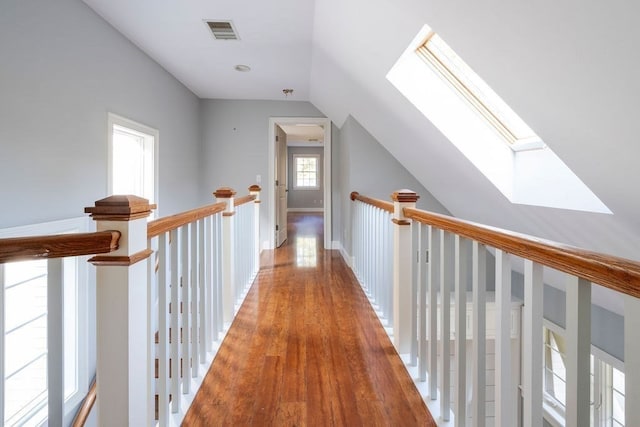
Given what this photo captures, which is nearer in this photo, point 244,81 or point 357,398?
point 357,398

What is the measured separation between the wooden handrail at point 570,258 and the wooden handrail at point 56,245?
1.02m

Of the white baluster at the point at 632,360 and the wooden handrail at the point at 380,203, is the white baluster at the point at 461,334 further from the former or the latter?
the wooden handrail at the point at 380,203

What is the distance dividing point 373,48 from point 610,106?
4.97ft

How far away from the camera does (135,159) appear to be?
371cm

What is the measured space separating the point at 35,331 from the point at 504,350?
2.73 m

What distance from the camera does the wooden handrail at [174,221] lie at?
1.15 m

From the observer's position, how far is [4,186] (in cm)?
197

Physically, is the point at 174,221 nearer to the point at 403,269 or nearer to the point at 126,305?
the point at 126,305

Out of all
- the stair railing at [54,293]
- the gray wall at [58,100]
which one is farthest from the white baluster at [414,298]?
the gray wall at [58,100]

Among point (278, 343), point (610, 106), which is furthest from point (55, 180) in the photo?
point (610, 106)

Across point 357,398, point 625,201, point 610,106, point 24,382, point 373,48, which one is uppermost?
point 373,48

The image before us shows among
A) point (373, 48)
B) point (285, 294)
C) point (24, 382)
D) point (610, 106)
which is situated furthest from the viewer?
point (285, 294)

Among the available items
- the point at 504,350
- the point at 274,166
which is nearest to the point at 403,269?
the point at 504,350

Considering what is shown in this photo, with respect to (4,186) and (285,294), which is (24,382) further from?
(285,294)
